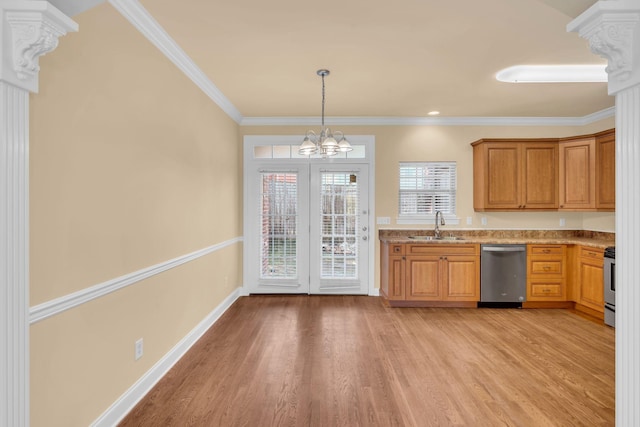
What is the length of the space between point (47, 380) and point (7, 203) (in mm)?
897

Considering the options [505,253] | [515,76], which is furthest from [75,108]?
[505,253]

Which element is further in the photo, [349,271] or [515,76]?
[349,271]

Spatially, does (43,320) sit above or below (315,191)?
below

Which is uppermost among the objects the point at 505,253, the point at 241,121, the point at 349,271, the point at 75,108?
the point at 241,121

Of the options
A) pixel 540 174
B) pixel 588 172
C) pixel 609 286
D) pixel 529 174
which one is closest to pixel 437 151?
pixel 529 174

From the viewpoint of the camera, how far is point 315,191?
5480mm

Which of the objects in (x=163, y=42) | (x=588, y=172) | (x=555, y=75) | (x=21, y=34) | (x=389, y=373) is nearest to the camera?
(x=21, y=34)

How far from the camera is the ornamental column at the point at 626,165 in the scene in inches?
58.0

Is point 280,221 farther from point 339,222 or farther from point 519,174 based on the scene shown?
point 519,174

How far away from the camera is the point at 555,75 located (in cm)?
385

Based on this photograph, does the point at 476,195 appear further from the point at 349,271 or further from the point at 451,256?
the point at 349,271

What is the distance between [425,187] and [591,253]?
2253mm

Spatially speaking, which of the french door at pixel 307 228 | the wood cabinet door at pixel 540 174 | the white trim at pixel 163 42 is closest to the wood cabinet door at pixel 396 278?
the french door at pixel 307 228

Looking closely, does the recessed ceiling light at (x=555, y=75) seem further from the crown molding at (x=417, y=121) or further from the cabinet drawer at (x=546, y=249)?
the cabinet drawer at (x=546, y=249)
